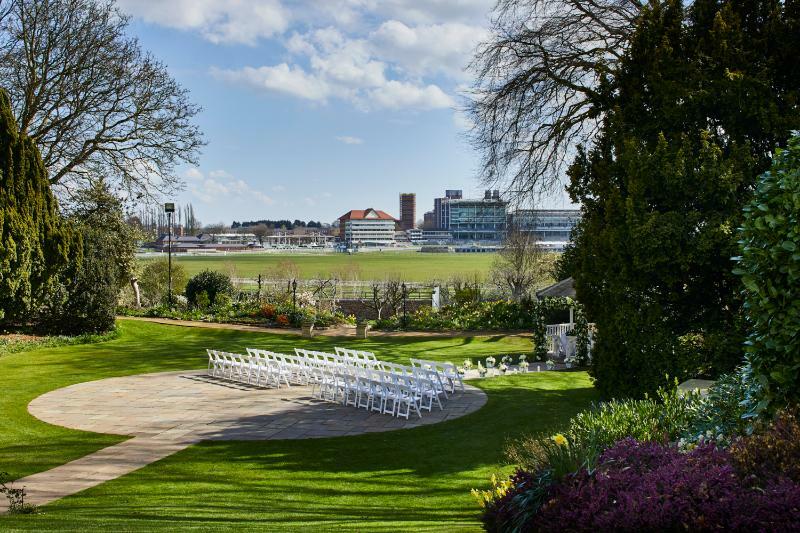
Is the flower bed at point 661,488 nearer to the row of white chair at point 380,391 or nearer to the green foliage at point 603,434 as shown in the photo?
the green foliage at point 603,434

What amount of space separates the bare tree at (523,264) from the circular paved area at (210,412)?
27551 millimetres

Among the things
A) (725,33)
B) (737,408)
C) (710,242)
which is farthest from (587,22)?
(737,408)

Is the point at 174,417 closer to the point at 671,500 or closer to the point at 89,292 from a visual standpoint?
the point at 671,500

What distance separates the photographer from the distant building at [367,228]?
454 ft

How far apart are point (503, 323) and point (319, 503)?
17.6m

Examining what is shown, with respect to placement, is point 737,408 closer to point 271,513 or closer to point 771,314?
point 771,314

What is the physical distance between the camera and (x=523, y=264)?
1715 inches

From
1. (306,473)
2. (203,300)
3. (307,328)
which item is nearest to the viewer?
(306,473)

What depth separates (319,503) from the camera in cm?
799

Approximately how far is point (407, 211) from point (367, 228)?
4384 centimetres

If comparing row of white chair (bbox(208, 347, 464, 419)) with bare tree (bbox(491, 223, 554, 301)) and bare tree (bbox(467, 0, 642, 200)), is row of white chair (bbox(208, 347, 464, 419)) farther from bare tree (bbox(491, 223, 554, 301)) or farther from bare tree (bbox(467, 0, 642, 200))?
bare tree (bbox(491, 223, 554, 301))

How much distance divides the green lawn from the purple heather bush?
2.48m

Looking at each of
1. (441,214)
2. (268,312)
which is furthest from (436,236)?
(268,312)

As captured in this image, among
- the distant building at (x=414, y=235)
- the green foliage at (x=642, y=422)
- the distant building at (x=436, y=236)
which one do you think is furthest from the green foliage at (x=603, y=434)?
the distant building at (x=414, y=235)
